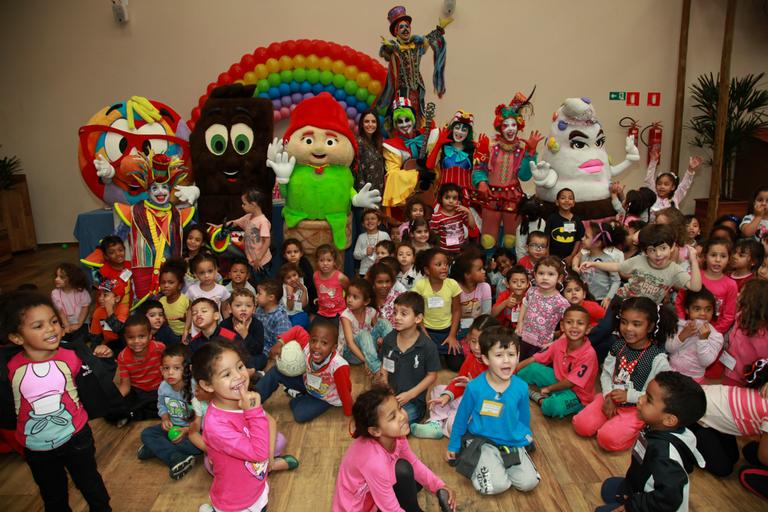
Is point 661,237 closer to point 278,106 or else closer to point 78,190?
point 278,106

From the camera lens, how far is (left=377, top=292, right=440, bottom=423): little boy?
2.84 m

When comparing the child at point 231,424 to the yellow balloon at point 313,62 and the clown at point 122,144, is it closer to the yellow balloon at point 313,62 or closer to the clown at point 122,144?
the clown at point 122,144

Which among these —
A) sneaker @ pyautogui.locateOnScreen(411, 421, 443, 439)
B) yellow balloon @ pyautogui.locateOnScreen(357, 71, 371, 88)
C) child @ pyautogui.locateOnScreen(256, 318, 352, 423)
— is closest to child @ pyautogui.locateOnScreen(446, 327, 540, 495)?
sneaker @ pyautogui.locateOnScreen(411, 421, 443, 439)

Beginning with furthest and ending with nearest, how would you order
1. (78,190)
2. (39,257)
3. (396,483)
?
1. (78,190)
2. (39,257)
3. (396,483)

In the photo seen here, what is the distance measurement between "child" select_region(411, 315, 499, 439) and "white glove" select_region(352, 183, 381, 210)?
1830mm

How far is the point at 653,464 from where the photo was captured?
1940 mm

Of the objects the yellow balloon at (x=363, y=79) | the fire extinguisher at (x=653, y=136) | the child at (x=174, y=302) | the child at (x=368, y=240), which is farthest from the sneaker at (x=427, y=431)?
the fire extinguisher at (x=653, y=136)

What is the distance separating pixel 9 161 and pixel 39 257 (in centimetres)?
132

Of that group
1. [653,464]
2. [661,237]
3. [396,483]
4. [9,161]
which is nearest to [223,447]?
[396,483]

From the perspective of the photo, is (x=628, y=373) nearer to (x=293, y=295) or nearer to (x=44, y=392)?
(x=293, y=295)

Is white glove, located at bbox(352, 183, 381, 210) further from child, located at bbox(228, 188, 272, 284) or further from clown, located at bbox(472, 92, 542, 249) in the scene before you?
clown, located at bbox(472, 92, 542, 249)

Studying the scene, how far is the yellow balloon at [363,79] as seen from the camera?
5707 mm

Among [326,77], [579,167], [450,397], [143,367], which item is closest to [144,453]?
[143,367]

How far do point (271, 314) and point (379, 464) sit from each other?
5.99ft
